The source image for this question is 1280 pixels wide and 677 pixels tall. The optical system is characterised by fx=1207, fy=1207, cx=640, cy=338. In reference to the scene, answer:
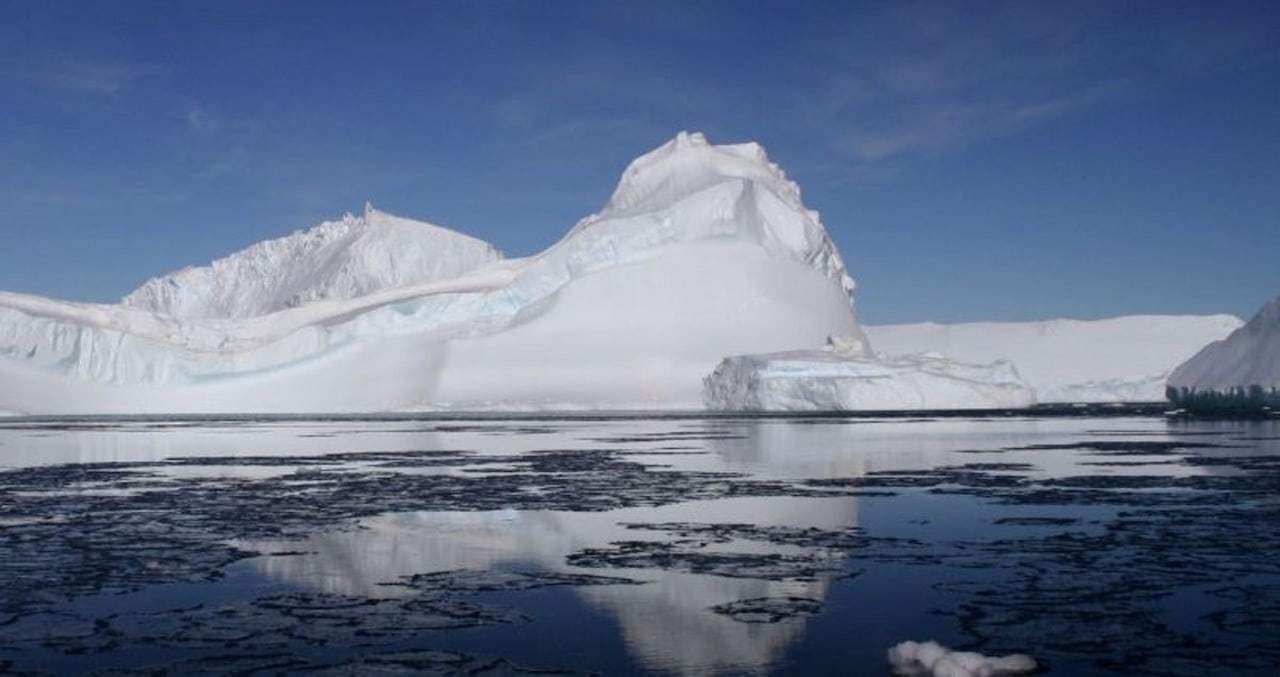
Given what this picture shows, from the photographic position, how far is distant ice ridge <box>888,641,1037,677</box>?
523cm

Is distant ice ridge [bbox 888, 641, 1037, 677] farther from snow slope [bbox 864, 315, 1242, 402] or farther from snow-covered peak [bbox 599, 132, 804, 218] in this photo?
snow slope [bbox 864, 315, 1242, 402]

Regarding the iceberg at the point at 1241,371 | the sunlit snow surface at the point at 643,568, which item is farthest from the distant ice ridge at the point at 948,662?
the iceberg at the point at 1241,371

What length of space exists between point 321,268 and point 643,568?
93213 mm

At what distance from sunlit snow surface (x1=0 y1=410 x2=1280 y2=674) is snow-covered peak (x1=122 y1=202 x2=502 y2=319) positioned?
211 ft

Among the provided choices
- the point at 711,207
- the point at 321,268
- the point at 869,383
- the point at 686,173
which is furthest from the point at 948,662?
the point at 321,268

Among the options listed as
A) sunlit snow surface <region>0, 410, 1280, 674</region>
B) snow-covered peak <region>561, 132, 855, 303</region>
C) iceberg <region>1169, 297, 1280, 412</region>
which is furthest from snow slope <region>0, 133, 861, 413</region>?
sunlit snow surface <region>0, 410, 1280, 674</region>

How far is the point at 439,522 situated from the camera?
1120 cm

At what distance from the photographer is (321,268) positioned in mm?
97562

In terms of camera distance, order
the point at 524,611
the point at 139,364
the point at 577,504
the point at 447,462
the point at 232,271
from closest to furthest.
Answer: the point at 524,611, the point at 577,504, the point at 447,462, the point at 139,364, the point at 232,271

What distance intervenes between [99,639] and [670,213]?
59.3m

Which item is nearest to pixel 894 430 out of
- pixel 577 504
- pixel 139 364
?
pixel 577 504

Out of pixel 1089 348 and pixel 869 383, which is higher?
pixel 1089 348

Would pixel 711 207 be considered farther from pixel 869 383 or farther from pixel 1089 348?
pixel 1089 348

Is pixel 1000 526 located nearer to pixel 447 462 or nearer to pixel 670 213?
pixel 447 462
